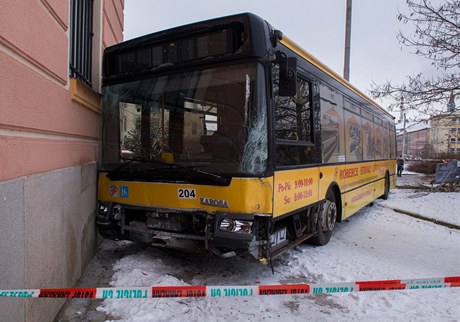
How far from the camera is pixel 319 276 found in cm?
445

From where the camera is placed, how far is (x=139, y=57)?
4.43 metres

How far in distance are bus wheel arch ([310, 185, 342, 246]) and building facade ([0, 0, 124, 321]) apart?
10.9 ft

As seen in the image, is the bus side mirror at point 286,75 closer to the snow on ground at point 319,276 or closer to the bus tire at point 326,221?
the snow on ground at point 319,276

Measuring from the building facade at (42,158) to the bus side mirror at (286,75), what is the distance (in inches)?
86.4

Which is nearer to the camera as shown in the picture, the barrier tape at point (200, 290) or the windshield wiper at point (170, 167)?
the barrier tape at point (200, 290)

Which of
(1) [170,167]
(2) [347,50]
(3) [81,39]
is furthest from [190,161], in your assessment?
(2) [347,50]

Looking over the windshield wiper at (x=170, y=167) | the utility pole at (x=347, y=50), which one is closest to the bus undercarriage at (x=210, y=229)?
the windshield wiper at (x=170, y=167)

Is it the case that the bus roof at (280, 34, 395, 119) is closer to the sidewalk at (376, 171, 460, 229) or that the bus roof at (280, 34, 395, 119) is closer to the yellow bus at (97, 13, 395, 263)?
the yellow bus at (97, 13, 395, 263)

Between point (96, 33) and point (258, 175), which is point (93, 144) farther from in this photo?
point (258, 175)

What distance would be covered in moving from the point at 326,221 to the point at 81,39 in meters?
4.51

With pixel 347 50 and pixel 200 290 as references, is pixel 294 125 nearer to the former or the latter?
pixel 200 290

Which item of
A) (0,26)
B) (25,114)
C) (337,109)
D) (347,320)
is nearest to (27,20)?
(0,26)

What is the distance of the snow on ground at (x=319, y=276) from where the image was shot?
339cm

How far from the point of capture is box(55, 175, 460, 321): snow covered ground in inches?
133
